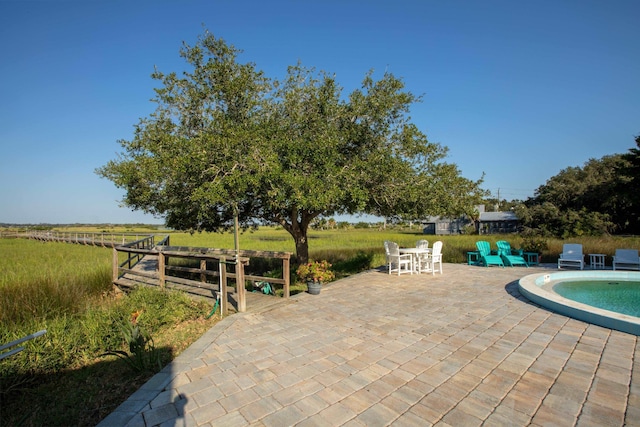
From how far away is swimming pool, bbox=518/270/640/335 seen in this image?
476cm

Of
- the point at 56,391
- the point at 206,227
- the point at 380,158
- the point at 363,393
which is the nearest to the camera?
the point at 363,393

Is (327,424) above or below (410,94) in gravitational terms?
below

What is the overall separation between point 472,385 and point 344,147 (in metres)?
6.79

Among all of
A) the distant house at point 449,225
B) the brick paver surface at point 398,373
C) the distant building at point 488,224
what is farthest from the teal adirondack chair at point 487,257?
the distant house at point 449,225

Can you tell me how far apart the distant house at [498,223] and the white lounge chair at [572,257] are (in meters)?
32.8

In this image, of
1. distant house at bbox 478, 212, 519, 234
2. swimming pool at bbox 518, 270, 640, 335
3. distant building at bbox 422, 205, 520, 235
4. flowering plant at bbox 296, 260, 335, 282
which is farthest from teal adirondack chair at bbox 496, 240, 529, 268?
distant house at bbox 478, 212, 519, 234

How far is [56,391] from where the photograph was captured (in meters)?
3.57

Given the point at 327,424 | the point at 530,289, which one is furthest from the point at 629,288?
the point at 327,424

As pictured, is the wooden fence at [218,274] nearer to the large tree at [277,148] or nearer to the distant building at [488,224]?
the large tree at [277,148]

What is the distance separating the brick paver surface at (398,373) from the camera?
8.85ft

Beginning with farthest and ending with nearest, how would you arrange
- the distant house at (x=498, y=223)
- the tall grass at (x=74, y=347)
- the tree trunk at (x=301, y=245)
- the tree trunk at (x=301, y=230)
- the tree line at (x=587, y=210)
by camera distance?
the distant house at (x=498, y=223) < the tree line at (x=587, y=210) < the tree trunk at (x=301, y=245) < the tree trunk at (x=301, y=230) < the tall grass at (x=74, y=347)

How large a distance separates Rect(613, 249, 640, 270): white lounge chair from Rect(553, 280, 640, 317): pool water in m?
1.96

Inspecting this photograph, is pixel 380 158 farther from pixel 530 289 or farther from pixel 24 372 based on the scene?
pixel 24 372

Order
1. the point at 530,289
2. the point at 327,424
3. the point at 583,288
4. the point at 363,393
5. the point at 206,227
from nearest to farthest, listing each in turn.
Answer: the point at 327,424 < the point at 363,393 < the point at 530,289 < the point at 583,288 < the point at 206,227
